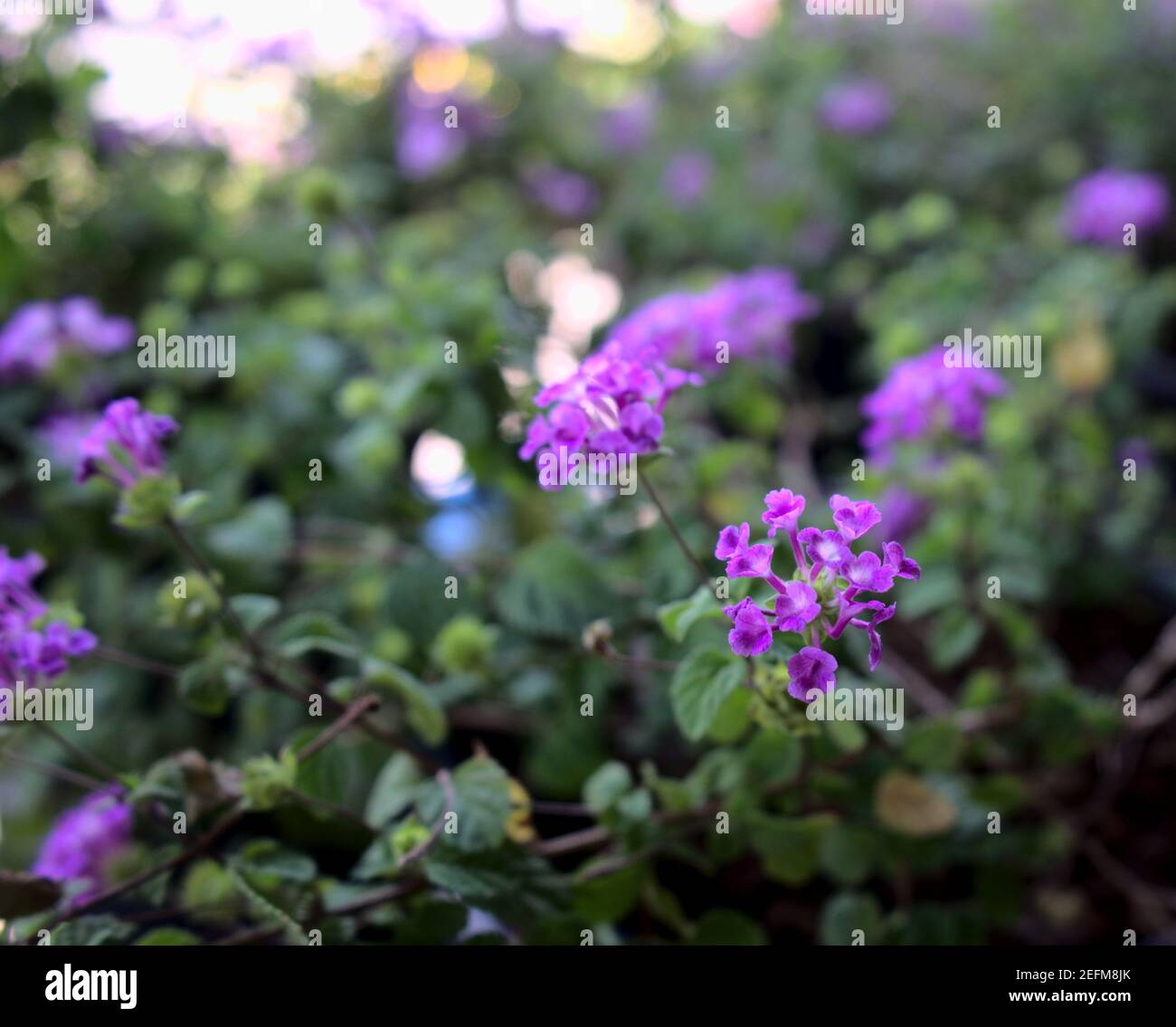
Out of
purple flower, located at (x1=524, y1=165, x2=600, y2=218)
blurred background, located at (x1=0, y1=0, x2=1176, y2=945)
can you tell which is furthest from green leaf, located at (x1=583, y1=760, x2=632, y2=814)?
purple flower, located at (x1=524, y1=165, x2=600, y2=218)

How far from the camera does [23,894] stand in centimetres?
75

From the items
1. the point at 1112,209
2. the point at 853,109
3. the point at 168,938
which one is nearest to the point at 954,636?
the point at 168,938

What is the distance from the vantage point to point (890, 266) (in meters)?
2.13

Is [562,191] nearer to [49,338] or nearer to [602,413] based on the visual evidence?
[49,338]

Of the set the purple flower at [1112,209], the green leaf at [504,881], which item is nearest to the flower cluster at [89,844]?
the green leaf at [504,881]

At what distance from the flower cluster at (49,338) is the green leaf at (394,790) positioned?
2.17 feet

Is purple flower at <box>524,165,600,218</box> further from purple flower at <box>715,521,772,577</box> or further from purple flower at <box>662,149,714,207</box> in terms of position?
purple flower at <box>715,521,772,577</box>

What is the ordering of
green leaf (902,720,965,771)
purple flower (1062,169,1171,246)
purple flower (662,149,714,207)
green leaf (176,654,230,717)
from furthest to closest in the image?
purple flower (662,149,714,207) → purple flower (1062,169,1171,246) → green leaf (902,720,965,771) → green leaf (176,654,230,717)

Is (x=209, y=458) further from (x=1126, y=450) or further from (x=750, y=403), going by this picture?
(x=1126, y=450)

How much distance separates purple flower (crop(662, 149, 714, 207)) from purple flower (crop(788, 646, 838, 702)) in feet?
5.70

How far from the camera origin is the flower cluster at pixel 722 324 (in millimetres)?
1062

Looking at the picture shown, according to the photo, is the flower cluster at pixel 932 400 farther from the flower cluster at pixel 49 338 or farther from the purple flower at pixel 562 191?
the purple flower at pixel 562 191

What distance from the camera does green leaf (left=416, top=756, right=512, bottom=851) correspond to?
2.48 feet

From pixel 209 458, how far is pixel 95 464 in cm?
58
